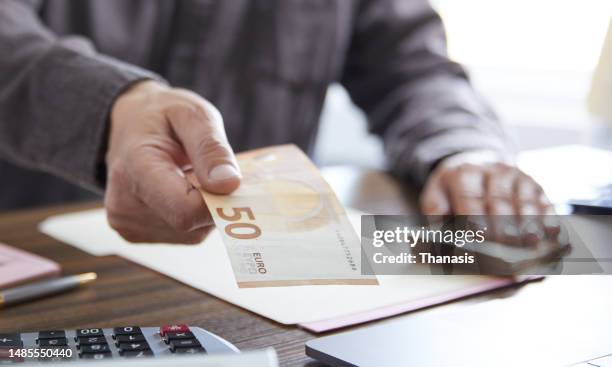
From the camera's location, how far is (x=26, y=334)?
1.29 ft

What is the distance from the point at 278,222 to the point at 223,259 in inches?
6.9

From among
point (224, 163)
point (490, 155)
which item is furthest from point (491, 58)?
point (224, 163)

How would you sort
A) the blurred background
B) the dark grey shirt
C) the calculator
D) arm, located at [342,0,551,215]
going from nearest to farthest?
the calculator
arm, located at [342,0,551,215]
the dark grey shirt
the blurred background

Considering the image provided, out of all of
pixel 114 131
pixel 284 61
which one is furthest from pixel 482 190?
pixel 284 61

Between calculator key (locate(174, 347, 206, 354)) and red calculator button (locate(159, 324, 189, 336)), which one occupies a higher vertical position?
calculator key (locate(174, 347, 206, 354))

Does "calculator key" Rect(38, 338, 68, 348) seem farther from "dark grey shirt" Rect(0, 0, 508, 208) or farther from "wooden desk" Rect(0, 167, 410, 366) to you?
"dark grey shirt" Rect(0, 0, 508, 208)

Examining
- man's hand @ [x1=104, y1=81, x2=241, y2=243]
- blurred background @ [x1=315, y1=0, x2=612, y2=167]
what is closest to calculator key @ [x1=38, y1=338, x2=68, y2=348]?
man's hand @ [x1=104, y1=81, x2=241, y2=243]

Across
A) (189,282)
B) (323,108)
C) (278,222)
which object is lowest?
(323,108)

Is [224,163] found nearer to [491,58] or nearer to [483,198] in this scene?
[483,198]

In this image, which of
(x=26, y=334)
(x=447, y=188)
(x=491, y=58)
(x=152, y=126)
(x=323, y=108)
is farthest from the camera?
(x=491, y=58)

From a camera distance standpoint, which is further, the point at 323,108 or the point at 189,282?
the point at 323,108

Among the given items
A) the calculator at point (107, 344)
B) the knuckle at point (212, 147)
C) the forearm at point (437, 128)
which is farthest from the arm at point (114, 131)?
the forearm at point (437, 128)

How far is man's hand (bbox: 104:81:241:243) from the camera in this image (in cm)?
49

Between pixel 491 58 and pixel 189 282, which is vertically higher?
pixel 189 282
